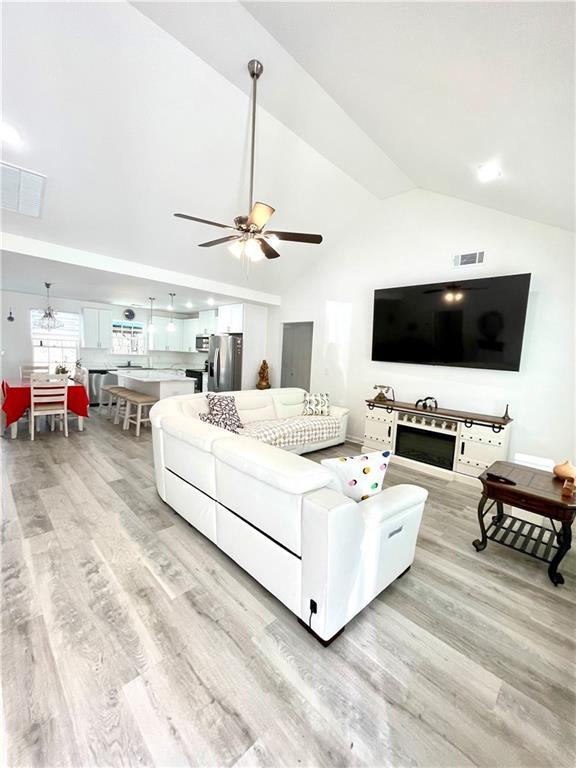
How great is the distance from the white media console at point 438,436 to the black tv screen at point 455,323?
0.69 m

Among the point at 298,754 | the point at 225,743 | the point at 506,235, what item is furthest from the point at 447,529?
the point at 506,235

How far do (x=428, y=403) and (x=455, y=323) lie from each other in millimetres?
1123

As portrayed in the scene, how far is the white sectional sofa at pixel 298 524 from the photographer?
1.41 metres

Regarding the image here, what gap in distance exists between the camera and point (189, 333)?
8.48 metres

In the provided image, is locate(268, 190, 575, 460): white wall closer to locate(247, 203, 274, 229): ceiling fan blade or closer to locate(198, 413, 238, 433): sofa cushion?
locate(198, 413, 238, 433): sofa cushion

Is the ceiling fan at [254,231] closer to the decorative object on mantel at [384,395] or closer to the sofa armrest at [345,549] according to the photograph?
the sofa armrest at [345,549]

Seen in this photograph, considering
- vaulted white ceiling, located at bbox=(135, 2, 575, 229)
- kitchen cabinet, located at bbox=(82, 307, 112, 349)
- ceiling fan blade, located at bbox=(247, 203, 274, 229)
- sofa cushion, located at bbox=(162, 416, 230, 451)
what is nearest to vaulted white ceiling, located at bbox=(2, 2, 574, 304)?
vaulted white ceiling, located at bbox=(135, 2, 575, 229)

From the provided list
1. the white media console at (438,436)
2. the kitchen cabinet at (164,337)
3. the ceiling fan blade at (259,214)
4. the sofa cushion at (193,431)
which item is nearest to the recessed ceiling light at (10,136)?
the ceiling fan blade at (259,214)

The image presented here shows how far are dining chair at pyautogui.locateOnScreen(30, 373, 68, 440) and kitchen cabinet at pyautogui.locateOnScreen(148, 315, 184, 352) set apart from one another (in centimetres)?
347

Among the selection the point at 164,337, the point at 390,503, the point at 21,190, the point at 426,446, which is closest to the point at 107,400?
the point at 164,337

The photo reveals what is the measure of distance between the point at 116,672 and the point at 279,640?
2.41 feet

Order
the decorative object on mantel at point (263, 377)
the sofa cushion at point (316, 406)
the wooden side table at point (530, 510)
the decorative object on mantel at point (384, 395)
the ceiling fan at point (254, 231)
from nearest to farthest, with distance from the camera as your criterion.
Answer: the wooden side table at point (530, 510)
the ceiling fan at point (254, 231)
the decorative object on mantel at point (384, 395)
the sofa cushion at point (316, 406)
the decorative object on mantel at point (263, 377)

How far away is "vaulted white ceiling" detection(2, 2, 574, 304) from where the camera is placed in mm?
1633

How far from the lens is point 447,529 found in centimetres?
259
